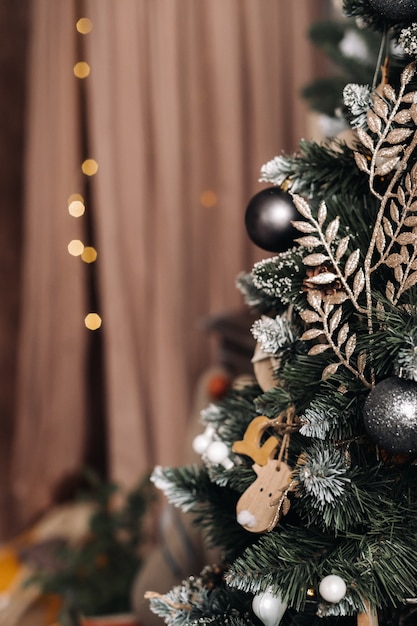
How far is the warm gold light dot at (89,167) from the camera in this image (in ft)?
6.40

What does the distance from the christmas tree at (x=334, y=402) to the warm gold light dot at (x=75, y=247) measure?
1.41m

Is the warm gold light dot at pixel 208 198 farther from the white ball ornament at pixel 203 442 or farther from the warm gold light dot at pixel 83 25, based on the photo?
the white ball ornament at pixel 203 442

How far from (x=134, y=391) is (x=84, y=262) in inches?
17.3

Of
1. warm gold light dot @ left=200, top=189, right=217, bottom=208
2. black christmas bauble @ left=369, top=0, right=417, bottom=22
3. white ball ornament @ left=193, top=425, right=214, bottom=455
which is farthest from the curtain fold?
black christmas bauble @ left=369, top=0, right=417, bottom=22

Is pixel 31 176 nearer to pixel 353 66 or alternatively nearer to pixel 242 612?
pixel 353 66

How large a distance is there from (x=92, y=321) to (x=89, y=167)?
0.48 meters

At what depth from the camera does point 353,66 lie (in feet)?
3.50

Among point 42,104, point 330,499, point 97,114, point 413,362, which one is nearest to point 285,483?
point 330,499

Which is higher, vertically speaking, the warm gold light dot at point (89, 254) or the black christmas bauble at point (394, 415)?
the warm gold light dot at point (89, 254)

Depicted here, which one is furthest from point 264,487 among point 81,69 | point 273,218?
point 81,69

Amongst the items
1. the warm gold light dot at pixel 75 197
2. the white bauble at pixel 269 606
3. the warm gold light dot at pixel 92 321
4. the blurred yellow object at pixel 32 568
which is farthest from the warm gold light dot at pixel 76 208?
the white bauble at pixel 269 606

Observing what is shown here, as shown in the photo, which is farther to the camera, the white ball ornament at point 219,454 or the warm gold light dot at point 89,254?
the warm gold light dot at point 89,254

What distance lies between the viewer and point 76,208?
1963 millimetres

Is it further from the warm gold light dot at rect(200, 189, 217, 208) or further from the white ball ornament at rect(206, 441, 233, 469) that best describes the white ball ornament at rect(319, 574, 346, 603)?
the warm gold light dot at rect(200, 189, 217, 208)
